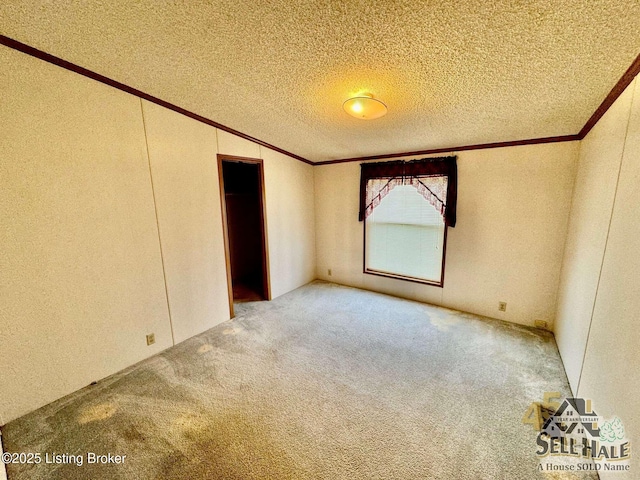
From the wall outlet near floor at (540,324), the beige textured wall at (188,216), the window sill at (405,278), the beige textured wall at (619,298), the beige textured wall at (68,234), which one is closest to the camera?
the beige textured wall at (619,298)

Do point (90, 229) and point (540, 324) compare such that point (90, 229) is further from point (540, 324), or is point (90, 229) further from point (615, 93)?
point (540, 324)

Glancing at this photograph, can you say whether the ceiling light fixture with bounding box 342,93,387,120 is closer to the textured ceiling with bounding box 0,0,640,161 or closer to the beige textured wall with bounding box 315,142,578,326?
the textured ceiling with bounding box 0,0,640,161

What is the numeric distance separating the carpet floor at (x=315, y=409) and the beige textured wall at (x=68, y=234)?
0.91ft

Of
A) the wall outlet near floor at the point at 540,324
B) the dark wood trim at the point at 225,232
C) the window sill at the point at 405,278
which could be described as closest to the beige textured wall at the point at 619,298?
the wall outlet near floor at the point at 540,324

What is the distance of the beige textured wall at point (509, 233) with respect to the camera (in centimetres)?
259

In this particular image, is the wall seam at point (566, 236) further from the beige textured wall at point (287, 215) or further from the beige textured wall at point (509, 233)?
the beige textured wall at point (287, 215)

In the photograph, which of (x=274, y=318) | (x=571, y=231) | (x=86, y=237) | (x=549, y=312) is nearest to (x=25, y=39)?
(x=86, y=237)

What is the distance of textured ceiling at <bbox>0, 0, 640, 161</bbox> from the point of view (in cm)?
122

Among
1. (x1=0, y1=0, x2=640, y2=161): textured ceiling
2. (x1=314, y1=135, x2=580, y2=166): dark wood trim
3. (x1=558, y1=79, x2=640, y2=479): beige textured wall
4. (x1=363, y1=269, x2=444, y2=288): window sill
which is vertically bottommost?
(x1=363, y1=269, x2=444, y2=288): window sill

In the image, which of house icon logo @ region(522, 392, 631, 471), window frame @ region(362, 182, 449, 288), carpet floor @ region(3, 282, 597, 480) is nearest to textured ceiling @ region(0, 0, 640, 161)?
window frame @ region(362, 182, 449, 288)

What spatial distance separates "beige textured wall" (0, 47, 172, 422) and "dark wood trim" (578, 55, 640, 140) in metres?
3.45

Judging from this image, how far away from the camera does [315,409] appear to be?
5.83ft

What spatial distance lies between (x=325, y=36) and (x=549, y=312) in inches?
136

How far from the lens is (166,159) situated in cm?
244
